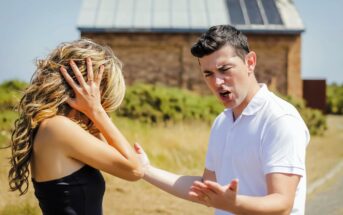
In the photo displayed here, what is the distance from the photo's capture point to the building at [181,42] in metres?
22.2

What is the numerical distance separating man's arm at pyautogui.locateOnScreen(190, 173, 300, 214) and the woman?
557mm

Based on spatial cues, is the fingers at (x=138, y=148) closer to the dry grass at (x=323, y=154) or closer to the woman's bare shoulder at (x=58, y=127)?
the woman's bare shoulder at (x=58, y=127)

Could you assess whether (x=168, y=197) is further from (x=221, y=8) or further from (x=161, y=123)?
(x=221, y=8)

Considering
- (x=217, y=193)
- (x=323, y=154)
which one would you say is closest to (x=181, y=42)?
(x=323, y=154)

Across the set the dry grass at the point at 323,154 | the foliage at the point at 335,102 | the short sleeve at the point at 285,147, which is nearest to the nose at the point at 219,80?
the short sleeve at the point at 285,147

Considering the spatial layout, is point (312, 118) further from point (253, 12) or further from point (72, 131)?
point (72, 131)

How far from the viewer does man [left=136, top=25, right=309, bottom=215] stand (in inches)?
102

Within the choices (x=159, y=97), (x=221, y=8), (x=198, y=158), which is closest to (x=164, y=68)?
(x=221, y=8)

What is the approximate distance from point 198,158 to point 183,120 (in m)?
3.30

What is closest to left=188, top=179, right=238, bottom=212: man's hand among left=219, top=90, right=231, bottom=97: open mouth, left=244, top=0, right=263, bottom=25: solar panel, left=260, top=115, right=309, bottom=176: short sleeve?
left=260, top=115, right=309, bottom=176: short sleeve

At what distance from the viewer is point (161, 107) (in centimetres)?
1492

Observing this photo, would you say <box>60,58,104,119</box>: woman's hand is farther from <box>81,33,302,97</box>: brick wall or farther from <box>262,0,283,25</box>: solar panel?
<box>262,0,283,25</box>: solar panel

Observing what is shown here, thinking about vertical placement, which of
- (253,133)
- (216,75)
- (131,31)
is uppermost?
(131,31)

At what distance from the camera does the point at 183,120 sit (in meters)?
14.9
